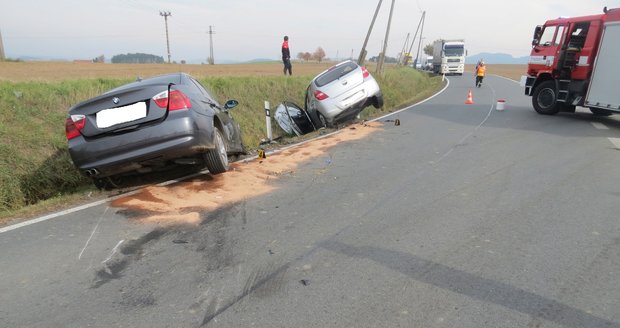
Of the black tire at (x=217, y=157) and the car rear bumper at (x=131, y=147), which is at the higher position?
the car rear bumper at (x=131, y=147)

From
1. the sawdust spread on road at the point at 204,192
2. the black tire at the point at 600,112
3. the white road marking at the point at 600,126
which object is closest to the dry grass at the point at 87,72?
the sawdust spread on road at the point at 204,192

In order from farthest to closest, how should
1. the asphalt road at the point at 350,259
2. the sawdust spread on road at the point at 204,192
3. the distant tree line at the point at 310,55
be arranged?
the distant tree line at the point at 310,55, the sawdust spread on road at the point at 204,192, the asphalt road at the point at 350,259

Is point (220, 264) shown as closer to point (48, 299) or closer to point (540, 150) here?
point (48, 299)

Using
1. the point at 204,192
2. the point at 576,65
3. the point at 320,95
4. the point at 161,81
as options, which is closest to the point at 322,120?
the point at 320,95

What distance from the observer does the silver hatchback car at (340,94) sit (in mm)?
11086

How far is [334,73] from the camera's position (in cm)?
1148

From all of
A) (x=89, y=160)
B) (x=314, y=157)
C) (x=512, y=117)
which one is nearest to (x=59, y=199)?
(x=89, y=160)

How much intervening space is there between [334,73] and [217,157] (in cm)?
632

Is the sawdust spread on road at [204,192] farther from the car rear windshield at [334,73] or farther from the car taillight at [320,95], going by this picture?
the car rear windshield at [334,73]

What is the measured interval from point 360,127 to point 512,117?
4727mm

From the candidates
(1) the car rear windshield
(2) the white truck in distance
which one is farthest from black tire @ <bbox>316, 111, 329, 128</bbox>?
(2) the white truck in distance

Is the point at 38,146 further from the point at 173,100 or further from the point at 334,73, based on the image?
the point at 334,73

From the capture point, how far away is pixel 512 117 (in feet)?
41.5

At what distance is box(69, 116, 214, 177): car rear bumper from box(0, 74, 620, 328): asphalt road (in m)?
0.56
